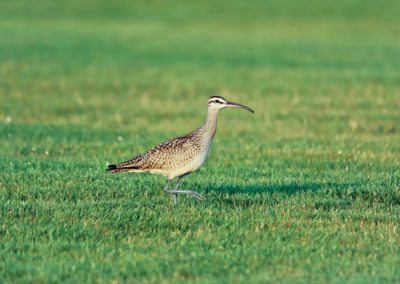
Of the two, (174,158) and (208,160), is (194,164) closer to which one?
(174,158)

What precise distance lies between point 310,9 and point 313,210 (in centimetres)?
5365

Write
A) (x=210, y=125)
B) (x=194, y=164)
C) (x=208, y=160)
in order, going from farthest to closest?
(x=208, y=160) < (x=210, y=125) < (x=194, y=164)

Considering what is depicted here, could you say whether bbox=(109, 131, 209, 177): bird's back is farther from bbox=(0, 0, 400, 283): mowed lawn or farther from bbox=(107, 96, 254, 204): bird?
bbox=(0, 0, 400, 283): mowed lawn

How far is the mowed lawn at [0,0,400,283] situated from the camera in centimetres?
986

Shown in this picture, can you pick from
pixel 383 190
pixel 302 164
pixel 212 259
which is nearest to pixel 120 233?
pixel 212 259

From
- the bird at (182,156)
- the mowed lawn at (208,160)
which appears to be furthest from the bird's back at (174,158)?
the mowed lawn at (208,160)

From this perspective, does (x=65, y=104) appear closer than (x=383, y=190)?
No

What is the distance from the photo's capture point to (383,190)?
1344 centimetres

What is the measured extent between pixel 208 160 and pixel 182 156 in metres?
5.43

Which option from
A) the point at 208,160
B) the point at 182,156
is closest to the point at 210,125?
the point at 182,156

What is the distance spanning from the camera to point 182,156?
12.3 meters

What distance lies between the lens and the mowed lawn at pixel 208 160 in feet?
32.3

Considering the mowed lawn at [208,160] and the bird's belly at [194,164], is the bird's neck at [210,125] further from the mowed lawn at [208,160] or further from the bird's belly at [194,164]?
the mowed lawn at [208,160]

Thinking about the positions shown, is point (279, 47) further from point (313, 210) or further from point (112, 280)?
point (112, 280)
